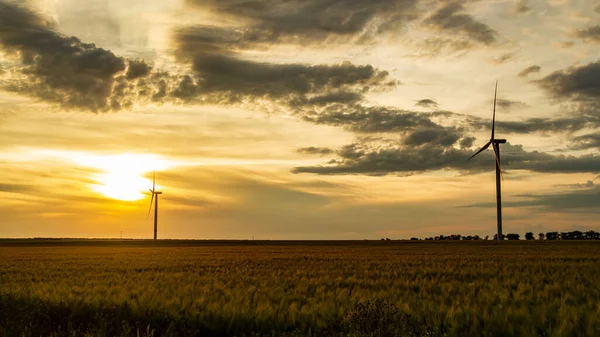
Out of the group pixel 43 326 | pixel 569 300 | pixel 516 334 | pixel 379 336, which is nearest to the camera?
pixel 379 336

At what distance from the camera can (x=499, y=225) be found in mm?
115562

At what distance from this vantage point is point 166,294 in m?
15.8

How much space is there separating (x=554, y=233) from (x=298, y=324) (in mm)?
203988

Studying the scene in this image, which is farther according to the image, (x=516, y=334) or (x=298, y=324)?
(x=298, y=324)

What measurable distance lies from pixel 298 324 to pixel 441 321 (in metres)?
3.00

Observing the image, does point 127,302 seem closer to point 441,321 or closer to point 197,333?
point 197,333

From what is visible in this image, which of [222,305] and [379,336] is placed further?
[222,305]

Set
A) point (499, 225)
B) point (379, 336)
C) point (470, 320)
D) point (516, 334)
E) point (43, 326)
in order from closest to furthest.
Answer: point (379, 336) → point (516, 334) → point (470, 320) → point (43, 326) → point (499, 225)

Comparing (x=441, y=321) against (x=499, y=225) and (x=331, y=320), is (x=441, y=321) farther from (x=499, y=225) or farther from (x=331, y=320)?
(x=499, y=225)

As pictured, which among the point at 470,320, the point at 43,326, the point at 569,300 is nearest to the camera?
the point at 470,320

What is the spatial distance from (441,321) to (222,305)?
5194 mm

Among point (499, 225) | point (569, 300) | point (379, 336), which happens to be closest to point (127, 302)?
point (379, 336)

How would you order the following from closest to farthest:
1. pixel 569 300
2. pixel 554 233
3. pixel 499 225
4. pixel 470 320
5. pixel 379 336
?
pixel 379 336, pixel 470 320, pixel 569 300, pixel 499 225, pixel 554 233

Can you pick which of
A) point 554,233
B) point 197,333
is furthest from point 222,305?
point 554,233
